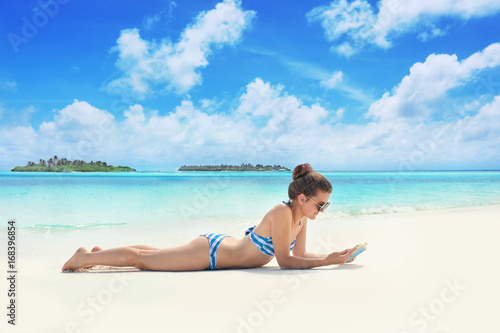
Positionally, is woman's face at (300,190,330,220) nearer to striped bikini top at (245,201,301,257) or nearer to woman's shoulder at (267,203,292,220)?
woman's shoulder at (267,203,292,220)

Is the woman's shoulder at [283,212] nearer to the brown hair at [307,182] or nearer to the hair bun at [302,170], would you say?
the brown hair at [307,182]

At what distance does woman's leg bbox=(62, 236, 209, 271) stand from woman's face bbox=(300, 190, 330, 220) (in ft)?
4.28

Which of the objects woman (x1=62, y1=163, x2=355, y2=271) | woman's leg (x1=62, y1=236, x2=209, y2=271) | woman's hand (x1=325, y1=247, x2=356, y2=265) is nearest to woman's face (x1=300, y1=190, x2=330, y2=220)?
woman (x1=62, y1=163, x2=355, y2=271)

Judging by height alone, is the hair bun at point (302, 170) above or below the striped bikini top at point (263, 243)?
above

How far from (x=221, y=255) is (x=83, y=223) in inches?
326

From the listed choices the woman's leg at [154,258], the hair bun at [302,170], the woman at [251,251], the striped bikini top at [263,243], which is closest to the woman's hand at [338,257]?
the woman at [251,251]

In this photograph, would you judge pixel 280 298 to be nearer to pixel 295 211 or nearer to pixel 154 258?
pixel 295 211

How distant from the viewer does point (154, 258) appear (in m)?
4.82

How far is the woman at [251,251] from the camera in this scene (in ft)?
14.7

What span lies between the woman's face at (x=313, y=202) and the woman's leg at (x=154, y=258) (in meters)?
1.30

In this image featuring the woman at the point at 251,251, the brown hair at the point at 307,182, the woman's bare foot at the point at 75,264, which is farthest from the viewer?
the woman's bare foot at the point at 75,264

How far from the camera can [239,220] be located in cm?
1228

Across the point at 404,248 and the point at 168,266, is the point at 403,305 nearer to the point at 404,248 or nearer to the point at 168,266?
the point at 168,266

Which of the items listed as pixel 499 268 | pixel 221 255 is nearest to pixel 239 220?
pixel 221 255
